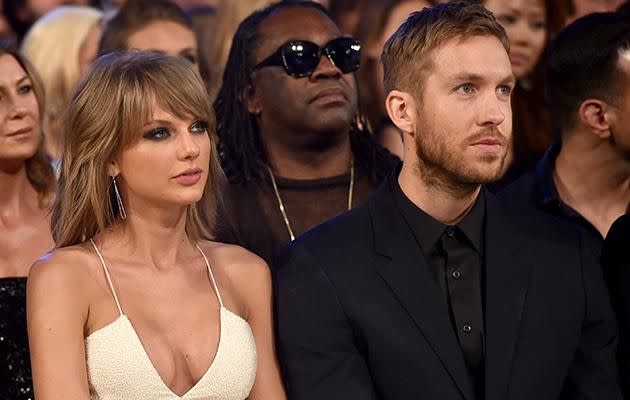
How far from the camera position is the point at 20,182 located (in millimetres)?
4395

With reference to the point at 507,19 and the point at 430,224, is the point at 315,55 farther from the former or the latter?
the point at 507,19

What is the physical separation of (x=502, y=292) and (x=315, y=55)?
1.22 metres

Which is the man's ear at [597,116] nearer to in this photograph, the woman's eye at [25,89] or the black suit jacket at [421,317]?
the black suit jacket at [421,317]

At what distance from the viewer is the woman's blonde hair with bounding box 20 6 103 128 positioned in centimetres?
596

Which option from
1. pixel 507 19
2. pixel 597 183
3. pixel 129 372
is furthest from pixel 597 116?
pixel 129 372

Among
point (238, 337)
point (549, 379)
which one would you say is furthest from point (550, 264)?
point (238, 337)

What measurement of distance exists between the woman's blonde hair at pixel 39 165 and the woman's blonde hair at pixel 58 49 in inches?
52.1

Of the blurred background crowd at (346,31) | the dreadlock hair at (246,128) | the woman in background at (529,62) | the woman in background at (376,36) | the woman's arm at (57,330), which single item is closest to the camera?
the woman's arm at (57,330)

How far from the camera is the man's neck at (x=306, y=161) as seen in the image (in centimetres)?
438

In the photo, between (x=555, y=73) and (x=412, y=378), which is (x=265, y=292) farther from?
(x=555, y=73)

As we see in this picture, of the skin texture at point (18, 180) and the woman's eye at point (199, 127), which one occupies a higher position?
the woman's eye at point (199, 127)

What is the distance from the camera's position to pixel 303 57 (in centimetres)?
436

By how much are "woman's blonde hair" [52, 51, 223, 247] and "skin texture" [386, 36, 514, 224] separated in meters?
0.54

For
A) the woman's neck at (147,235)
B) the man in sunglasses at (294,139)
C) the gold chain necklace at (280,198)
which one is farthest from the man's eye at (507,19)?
the woman's neck at (147,235)
